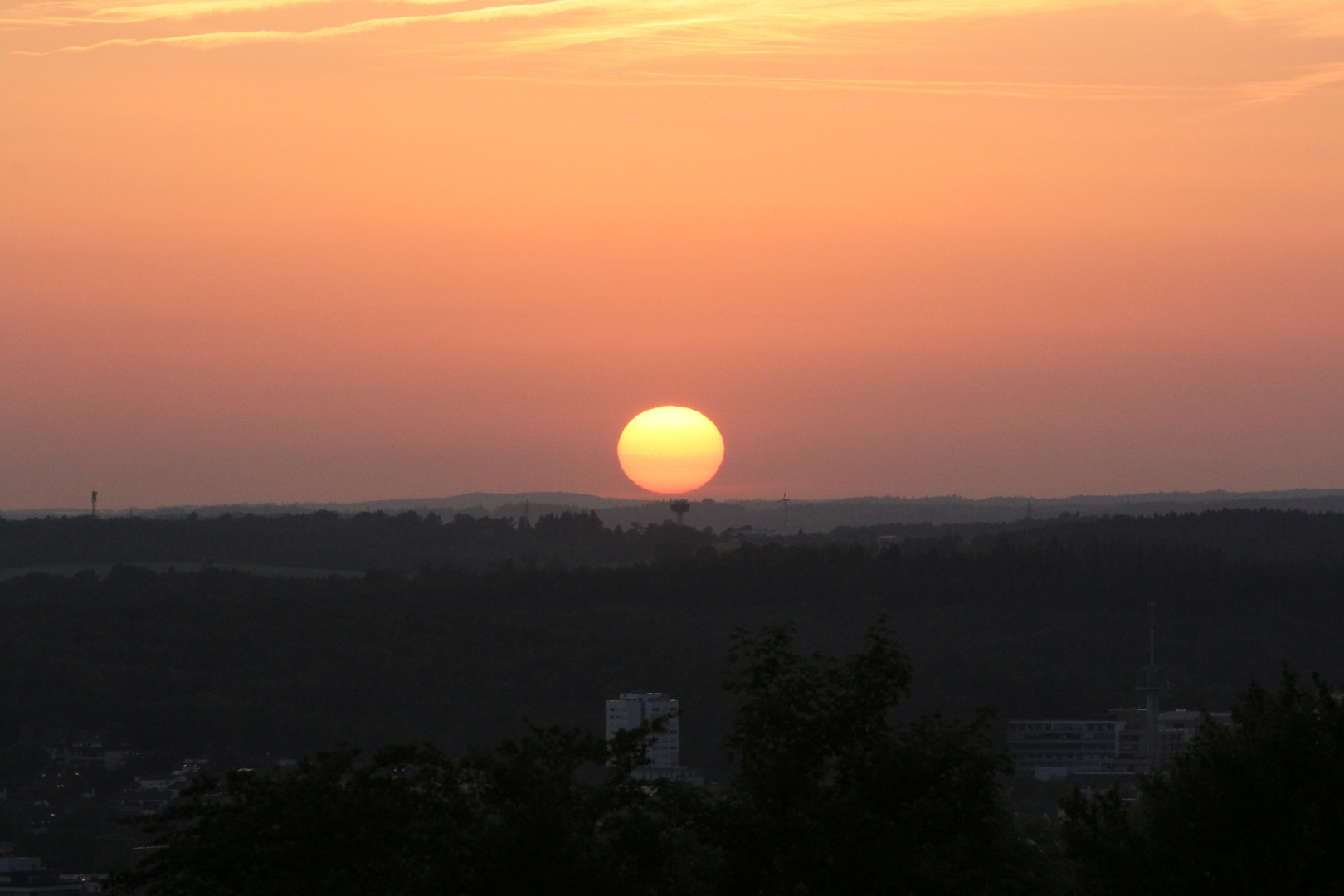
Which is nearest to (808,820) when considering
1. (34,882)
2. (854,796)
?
(854,796)

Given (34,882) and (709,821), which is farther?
(34,882)

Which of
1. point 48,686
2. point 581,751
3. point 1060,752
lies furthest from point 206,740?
point 581,751

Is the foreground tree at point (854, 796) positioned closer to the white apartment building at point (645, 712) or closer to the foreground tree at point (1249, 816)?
the foreground tree at point (1249, 816)

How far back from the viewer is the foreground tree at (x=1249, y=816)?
24.5 meters

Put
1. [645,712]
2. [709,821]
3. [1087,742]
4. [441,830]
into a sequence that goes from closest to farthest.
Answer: [709,821], [441,830], [645,712], [1087,742]

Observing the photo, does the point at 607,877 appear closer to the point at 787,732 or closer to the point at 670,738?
the point at 787,732

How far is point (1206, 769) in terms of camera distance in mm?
25578

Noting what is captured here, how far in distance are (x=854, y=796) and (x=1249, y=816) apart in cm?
477

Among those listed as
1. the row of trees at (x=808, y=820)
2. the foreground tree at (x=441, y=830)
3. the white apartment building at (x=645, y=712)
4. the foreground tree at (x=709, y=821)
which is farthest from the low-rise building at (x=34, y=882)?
the white apartment building at (x=645, y=712)

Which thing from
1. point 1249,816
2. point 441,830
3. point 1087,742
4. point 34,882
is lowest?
point 1087,742

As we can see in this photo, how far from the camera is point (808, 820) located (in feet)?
88.0

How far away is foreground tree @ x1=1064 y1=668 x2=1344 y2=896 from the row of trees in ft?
0.08

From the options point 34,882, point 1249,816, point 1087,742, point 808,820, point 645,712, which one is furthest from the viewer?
point 1087,742

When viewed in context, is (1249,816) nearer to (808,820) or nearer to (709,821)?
(808,820)
